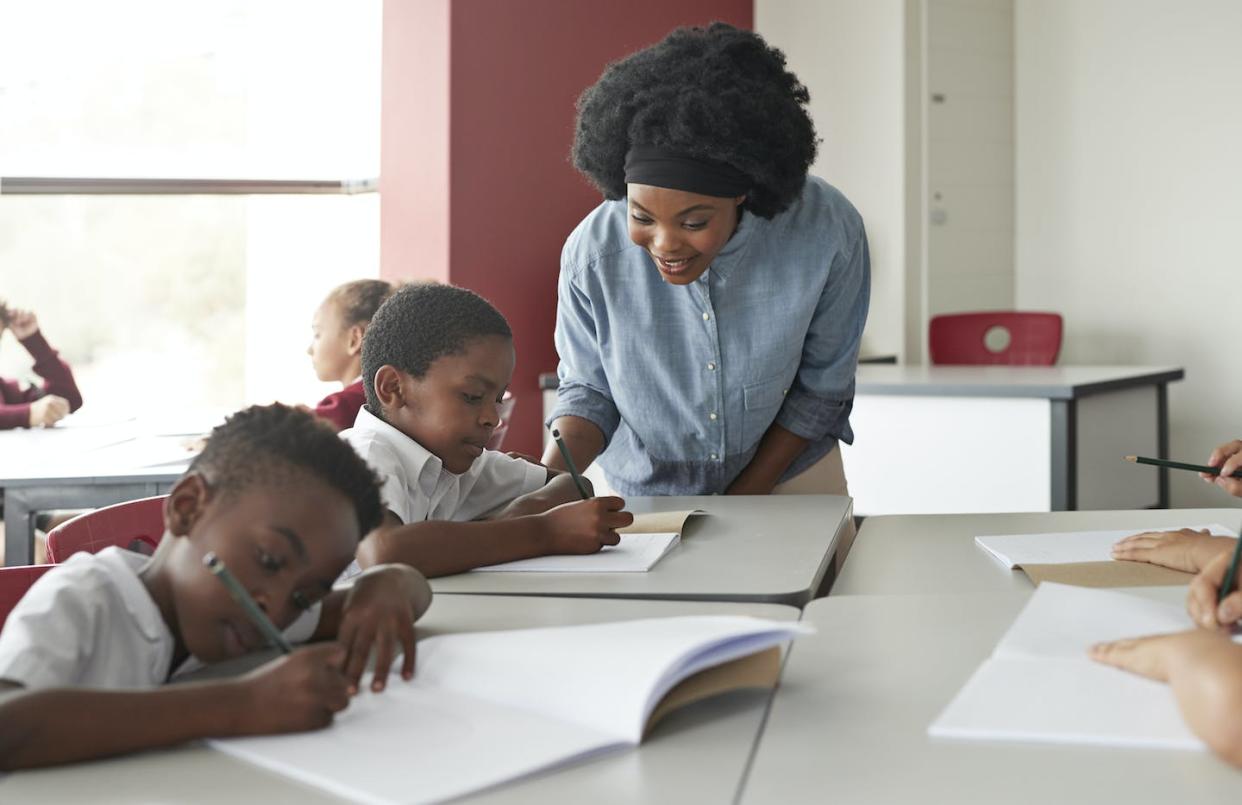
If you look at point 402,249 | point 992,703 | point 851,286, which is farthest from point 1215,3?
point 992,703

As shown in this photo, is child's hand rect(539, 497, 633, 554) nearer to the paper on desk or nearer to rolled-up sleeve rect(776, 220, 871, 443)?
the paper on desk

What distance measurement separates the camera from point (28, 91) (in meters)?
4.63

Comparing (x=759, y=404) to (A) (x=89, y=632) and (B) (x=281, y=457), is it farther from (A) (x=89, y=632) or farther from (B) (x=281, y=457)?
(A) (x=89, y=632)

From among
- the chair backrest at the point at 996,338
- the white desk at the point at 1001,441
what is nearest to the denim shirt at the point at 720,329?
the white desk at the point at 1001,441

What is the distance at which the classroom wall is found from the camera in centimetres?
489

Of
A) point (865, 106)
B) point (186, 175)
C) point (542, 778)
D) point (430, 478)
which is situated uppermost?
point (865, 106)

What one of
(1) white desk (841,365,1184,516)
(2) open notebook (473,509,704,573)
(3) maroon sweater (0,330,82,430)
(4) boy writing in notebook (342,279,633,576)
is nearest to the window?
(3) maroon sweater (0,330,82,430)

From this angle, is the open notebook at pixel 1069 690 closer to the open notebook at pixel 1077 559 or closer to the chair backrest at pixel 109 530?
the open notebook at pixel 1077 559

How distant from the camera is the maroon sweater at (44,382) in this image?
3.56 m

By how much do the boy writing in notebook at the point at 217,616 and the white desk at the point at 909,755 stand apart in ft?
0.92

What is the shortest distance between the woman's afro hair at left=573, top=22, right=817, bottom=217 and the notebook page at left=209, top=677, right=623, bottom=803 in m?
0.98

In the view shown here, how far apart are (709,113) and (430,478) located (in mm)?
573

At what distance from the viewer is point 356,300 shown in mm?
2906

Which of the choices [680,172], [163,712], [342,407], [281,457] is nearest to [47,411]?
[342,407]
